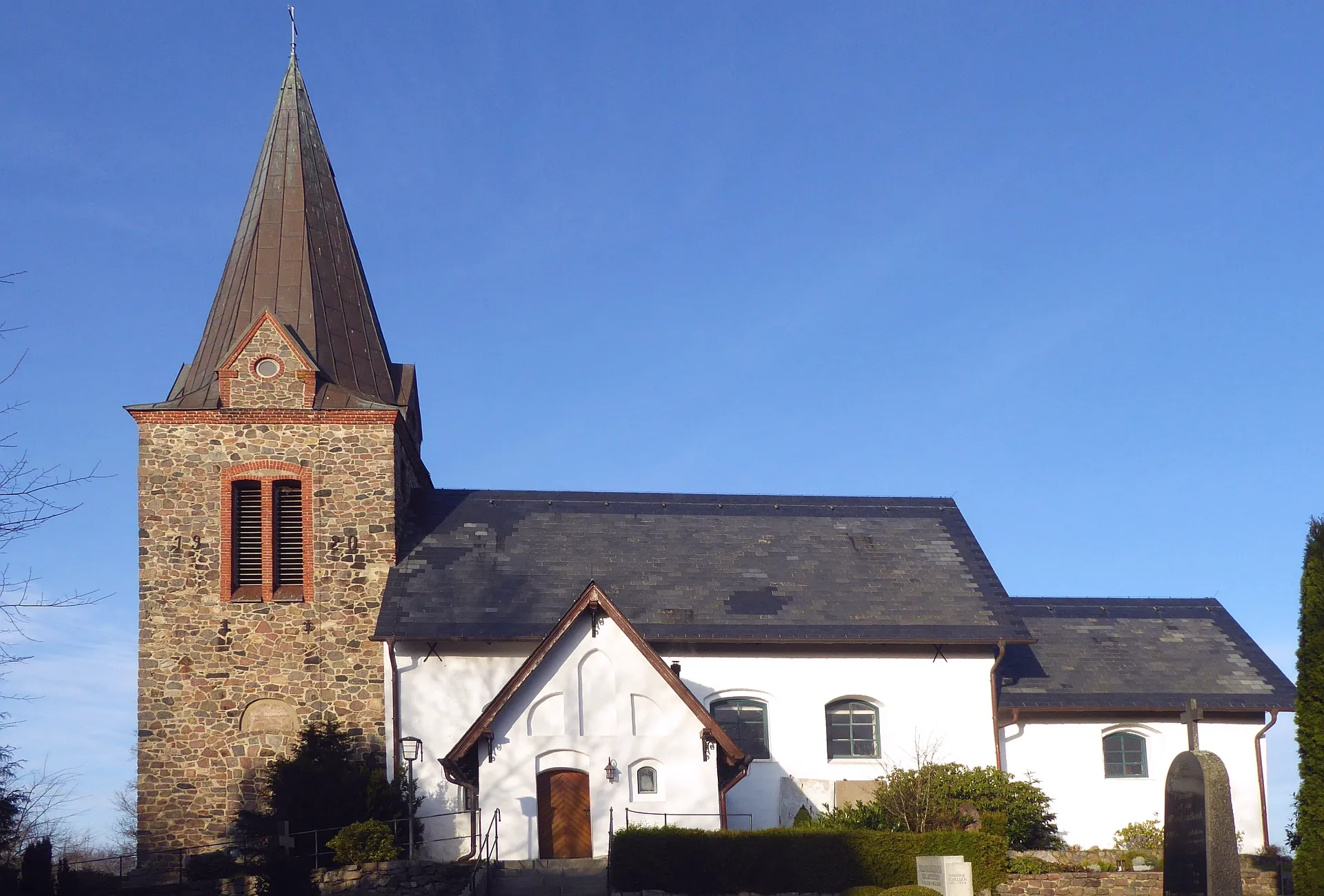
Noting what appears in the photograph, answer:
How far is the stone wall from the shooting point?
28.3m

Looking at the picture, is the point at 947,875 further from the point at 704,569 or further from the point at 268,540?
the point at 268,540

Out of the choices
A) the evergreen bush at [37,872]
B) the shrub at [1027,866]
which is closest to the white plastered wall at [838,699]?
the shrub at [1027,866]

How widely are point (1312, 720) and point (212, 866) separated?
737 inches

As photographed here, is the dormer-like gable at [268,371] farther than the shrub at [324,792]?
Yes

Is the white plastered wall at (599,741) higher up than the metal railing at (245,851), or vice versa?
the white plastered wall at (599,741)

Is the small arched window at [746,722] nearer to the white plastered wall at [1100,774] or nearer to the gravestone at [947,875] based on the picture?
the white plastered wall at [1100,774]

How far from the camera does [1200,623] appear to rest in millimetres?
34375

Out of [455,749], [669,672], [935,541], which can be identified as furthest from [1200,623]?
[455,749]

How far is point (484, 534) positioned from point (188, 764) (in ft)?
26.1

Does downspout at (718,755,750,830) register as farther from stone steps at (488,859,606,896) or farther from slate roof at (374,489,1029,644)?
slate roof at (374,489,1029,644)

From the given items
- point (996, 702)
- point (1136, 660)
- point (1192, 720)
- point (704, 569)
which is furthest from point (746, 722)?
point (1192, 720)

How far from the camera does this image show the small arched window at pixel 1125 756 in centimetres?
3061

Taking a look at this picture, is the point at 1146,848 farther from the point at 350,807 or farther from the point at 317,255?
the point at 317,255

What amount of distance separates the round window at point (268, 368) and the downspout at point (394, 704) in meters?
6.56
